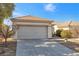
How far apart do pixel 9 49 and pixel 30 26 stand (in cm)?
87

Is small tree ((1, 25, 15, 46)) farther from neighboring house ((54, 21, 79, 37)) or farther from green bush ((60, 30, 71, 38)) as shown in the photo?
green bush ((60, 30, 71, 38))

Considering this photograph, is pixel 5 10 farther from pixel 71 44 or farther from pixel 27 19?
pixel 71 44

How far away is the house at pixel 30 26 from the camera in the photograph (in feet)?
34.2

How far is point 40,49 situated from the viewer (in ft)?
34.4

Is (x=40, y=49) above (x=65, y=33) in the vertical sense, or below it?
below

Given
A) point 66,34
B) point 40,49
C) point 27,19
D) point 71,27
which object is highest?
point 27,19

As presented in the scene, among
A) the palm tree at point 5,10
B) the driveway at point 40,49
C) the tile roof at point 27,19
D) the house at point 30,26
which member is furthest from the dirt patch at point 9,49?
the tile roof at point 27,19

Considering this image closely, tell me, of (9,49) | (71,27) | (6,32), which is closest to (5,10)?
(6,32)

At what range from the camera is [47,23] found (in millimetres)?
10539

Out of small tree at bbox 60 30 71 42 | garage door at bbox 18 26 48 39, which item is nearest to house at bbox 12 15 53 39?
garage door at bbox 18 26 48 39

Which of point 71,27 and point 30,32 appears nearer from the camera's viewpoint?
point 30,32

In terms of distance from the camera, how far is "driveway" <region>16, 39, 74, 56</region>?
34.3ft

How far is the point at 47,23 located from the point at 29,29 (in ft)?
1.79

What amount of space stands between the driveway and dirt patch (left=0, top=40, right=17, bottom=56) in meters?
0.11
